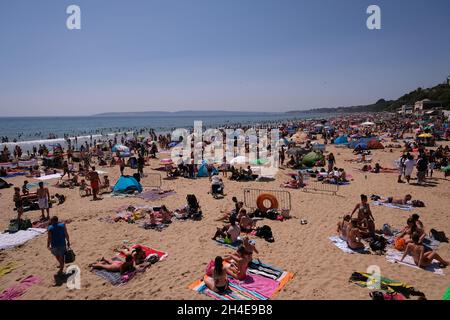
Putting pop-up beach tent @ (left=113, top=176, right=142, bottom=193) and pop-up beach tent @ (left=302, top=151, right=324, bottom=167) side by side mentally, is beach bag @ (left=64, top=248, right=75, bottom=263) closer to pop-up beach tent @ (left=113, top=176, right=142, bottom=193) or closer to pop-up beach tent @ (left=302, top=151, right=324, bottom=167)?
pop-up beach tent @ (left=113, top=176, right=142, bottom=193)

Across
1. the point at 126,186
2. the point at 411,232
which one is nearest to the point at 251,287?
the point at 411,232

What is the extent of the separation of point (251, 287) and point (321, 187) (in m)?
8.63

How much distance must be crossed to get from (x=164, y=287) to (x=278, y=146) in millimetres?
18966

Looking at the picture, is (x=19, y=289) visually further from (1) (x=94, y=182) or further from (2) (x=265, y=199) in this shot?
(2) (x=265, y=199)

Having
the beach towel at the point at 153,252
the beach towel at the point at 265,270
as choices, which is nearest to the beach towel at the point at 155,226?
the beach towel at the point at 153,252

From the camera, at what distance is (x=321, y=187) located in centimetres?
1270

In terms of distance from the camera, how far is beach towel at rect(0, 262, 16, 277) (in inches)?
233

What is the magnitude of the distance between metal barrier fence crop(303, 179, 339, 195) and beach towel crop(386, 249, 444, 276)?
17.3ft

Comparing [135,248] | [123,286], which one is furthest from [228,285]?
[135,248]

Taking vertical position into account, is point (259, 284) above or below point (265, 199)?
below
